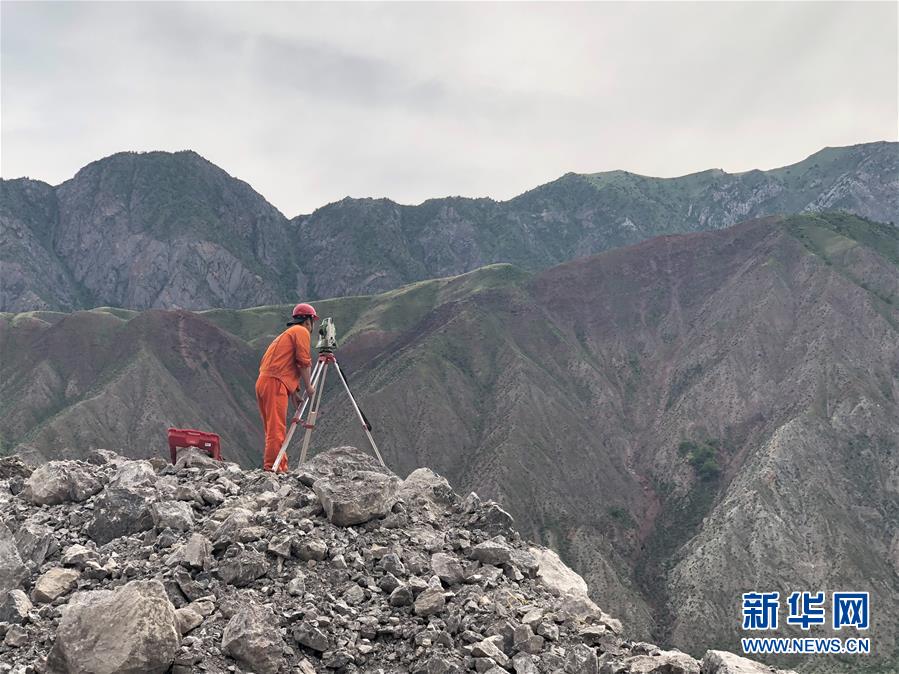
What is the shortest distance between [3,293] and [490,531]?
6121 inches

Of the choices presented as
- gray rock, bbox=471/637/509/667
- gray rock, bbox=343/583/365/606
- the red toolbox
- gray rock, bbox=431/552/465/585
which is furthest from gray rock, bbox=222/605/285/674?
the red toolbox

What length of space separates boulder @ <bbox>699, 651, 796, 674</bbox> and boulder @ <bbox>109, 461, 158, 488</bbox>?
6217 mm

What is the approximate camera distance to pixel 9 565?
21.5 ft

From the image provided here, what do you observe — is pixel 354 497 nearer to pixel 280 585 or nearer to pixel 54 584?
pixel 280 585

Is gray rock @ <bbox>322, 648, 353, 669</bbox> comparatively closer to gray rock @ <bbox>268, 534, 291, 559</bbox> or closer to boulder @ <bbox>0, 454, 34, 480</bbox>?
gray rock @ <bbox>268, 534, 291, 559</bbox>

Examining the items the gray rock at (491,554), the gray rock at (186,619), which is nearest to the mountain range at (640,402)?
the gray rock at (491,554)

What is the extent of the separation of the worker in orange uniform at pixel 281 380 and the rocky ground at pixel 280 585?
4.12 ft

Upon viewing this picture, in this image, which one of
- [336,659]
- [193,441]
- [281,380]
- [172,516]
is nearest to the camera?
[336,659]

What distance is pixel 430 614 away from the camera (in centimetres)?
636

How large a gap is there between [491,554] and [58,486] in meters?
5.19

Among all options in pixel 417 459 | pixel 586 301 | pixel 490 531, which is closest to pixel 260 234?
pixel 586 301

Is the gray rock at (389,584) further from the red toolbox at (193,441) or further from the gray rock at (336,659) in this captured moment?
the red toolbox at (193,441)

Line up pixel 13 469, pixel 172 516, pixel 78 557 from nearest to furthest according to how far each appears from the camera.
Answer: pixel 78 557 < pixel 172 516 < pixel 13 469

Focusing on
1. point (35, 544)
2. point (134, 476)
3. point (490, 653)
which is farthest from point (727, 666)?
point (134, 476)
